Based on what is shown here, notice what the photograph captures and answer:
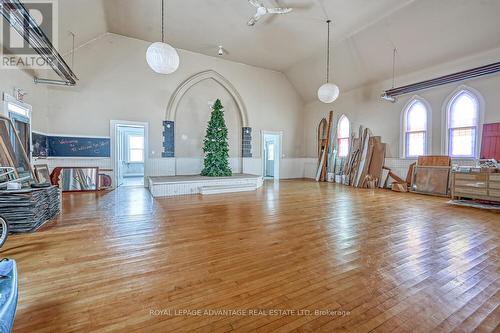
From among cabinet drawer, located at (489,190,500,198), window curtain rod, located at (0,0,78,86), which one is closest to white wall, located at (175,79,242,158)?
window curtain rod, located at (0,0,78,86)

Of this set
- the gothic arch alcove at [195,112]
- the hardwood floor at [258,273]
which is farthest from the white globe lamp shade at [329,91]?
the gothic arch alcove at [195,112]

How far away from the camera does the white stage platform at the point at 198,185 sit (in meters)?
6.00

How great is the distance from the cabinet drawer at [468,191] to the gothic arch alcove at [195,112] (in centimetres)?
687

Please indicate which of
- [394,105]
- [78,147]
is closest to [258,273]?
[78,147]

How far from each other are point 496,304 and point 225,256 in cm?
220

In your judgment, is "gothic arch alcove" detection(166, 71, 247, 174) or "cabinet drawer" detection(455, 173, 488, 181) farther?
"gothic arch alcove" detection(166, 71, 247, 174)

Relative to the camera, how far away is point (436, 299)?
5.56 ft

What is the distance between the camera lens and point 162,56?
3861 millimetres

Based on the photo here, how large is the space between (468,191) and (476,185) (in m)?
0.22

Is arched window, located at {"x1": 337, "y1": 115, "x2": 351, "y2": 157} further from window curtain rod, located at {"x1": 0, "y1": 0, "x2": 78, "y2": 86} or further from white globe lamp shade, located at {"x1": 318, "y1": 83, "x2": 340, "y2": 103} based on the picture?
window curtain rod, located at {"x1": 0, "y1": 0, "x2": 78, "y2": 86}

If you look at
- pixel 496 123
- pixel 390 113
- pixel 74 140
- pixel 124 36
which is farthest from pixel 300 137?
pixel 74 140

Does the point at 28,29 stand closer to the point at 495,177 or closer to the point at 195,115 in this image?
the point at 195,115

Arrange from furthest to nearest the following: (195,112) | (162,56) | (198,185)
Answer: (195,112), (198,185), (162,56)

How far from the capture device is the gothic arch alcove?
8164 mm
